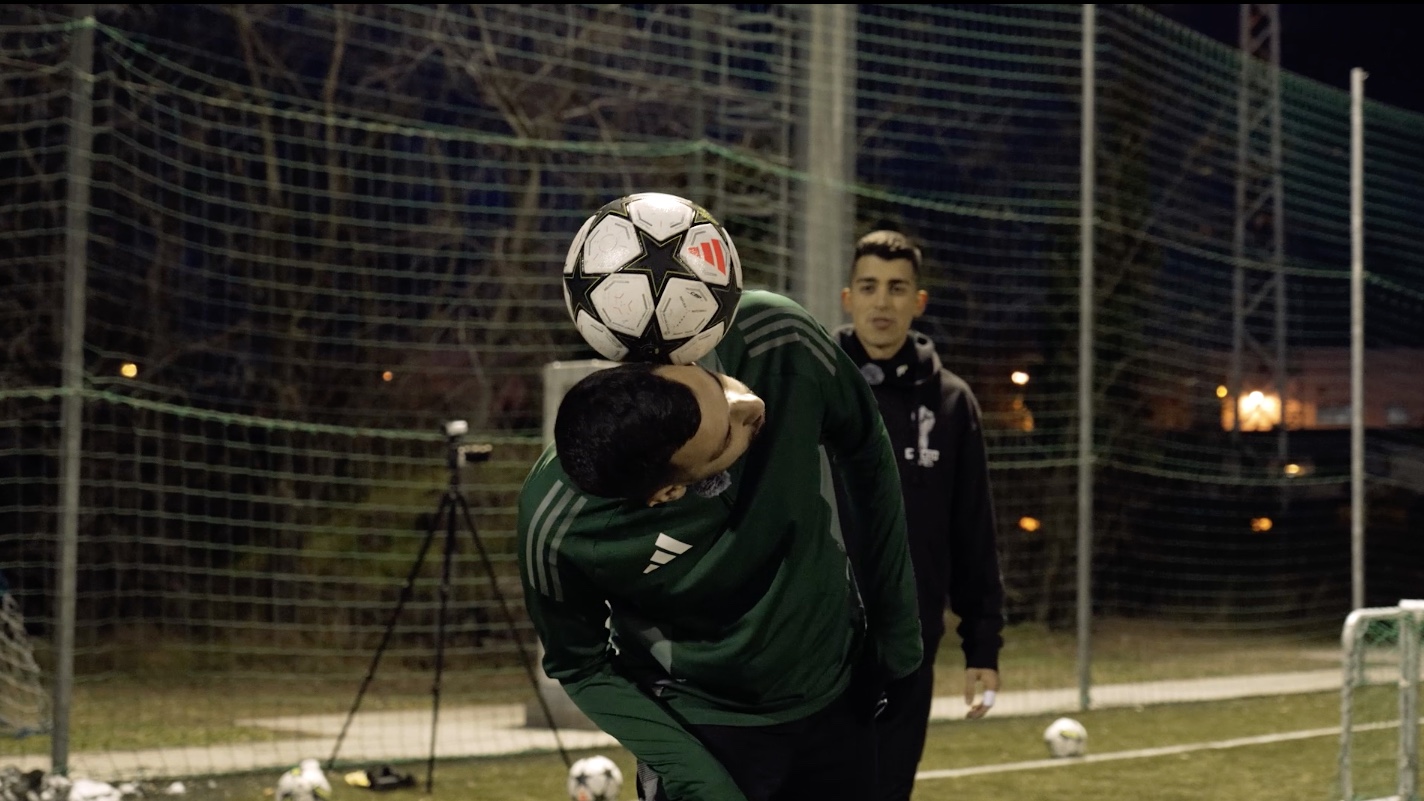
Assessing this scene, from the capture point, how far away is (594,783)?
6.64 m

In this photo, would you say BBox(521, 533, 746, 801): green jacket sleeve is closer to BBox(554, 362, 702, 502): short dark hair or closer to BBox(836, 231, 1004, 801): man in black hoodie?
BBox(554, 362, 702, 502): short dark hair

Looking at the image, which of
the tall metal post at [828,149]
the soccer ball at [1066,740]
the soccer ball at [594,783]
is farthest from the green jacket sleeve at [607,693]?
the tall metal post at [828,149]

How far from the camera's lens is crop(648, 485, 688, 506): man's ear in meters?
Result: 2.42

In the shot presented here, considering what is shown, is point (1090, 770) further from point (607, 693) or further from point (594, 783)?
point (607, 693)

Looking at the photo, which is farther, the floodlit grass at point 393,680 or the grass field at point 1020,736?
the floodlit grass at point 393,680

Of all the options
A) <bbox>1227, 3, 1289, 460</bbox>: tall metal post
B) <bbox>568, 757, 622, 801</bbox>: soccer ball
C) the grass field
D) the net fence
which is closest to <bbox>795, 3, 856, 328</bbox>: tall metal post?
the net fence

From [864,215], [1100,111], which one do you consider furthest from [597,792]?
[1100,111]

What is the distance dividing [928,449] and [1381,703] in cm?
301

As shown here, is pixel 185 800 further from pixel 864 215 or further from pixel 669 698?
pixel 864 215

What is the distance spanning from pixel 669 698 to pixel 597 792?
4.01 meters

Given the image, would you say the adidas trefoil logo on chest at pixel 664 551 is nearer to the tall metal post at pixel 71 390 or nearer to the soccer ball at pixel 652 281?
the soccer ball at pixel 652 281

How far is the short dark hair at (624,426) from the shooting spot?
2285 millimetres

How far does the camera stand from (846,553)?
9.30 feet

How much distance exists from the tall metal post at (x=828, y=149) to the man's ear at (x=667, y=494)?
25.2 feet
